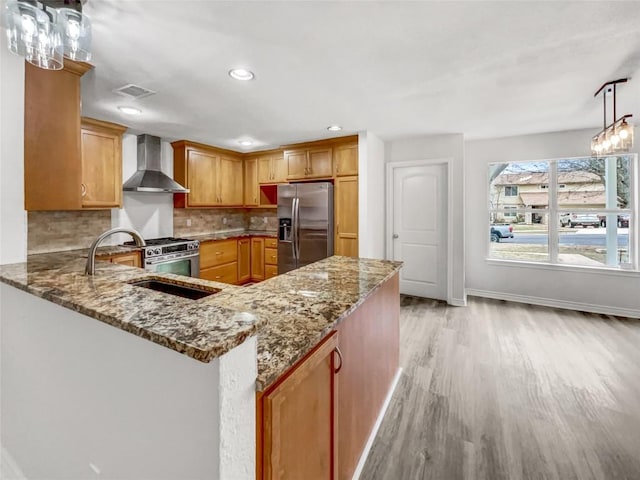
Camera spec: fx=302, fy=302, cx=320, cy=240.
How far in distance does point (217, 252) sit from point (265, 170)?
5.19 ft

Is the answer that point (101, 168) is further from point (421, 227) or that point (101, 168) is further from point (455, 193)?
point (455, 193)

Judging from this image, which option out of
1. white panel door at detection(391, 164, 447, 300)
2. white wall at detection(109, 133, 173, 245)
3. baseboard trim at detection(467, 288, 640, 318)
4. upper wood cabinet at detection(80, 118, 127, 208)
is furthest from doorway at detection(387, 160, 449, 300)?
upper wood cabinet at detection(80, 118, 127, 208)

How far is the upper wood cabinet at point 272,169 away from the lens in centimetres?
493

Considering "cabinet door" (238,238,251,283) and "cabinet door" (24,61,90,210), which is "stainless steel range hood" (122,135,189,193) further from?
"cabinet door" (24,61,90,210)

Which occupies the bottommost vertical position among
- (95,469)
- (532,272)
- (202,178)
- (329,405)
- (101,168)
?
(95,469)

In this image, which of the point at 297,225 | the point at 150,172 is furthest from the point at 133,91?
the point at 297,225

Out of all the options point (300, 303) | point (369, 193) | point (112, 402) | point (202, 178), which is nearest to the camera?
point (112, 402)

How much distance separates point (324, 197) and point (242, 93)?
1.82 metres

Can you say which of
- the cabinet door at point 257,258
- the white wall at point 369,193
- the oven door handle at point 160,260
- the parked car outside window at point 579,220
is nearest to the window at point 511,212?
the parked car outside window at point 579,220

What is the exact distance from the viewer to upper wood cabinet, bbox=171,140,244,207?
14.5ft

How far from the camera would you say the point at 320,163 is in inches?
170

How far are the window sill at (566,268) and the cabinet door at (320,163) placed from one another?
2707mm

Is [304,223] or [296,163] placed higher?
[296,163]

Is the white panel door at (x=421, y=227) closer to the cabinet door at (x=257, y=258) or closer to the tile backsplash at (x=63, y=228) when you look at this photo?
the cabinet door at (x=257, y=258)
